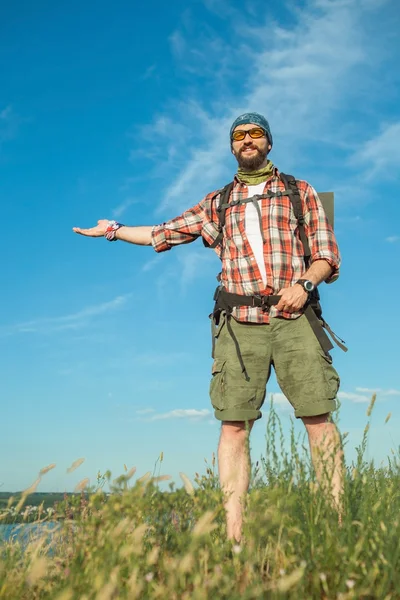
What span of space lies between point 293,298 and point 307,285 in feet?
0.55

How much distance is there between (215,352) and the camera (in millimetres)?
4965

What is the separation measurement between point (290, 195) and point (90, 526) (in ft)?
10.6

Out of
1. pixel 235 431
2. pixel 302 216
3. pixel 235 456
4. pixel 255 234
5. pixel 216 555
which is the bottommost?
pixel 216 555

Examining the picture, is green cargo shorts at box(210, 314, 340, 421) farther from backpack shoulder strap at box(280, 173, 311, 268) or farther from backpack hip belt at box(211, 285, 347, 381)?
backpack shoulder strap at box(280, 173, 311, 268)

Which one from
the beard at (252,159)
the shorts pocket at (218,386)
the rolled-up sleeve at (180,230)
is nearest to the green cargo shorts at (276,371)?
the shorts pocket at (218,386)

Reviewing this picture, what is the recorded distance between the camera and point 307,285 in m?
4.68

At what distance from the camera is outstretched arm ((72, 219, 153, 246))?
5.70m

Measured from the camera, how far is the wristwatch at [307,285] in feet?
15.3

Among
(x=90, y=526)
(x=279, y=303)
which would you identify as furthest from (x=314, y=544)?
(x=279, y=303)

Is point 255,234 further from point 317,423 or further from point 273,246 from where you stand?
point 317,423

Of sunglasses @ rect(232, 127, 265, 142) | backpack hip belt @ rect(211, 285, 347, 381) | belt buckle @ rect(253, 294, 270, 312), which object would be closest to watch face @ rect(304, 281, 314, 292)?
backpack hip belt @ rect(211, 285, 347, 381)

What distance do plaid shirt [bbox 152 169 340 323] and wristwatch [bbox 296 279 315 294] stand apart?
20 centimetres

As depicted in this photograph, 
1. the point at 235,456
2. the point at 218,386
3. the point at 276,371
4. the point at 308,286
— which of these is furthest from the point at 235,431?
the point at 308,286

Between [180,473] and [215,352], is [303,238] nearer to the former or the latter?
[215,352]
